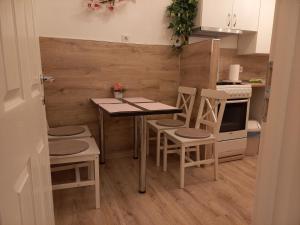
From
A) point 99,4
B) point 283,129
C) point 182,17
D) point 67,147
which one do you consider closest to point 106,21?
point 99,4

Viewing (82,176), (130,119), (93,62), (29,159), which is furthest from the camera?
(130,119)

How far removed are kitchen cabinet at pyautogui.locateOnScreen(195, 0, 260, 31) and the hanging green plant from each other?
3.5 inches

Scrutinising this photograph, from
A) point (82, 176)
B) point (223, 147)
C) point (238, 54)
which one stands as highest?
point (238, 54)

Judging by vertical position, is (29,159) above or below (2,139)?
below

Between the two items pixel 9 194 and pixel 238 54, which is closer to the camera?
pixel 9 194

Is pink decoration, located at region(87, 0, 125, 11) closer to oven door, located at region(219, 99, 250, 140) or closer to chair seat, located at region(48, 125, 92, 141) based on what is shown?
chair seat, located at region(48, 125, 92, 141)

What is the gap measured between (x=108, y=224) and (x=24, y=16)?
1.45m

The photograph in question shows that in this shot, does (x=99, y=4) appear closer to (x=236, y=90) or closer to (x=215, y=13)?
(x=215, y=13)

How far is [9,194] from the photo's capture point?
61 cm

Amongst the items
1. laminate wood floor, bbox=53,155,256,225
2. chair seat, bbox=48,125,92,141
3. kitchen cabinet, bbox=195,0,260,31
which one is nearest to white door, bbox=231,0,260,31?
kitchen cabinet, bbox=195,0,260,31

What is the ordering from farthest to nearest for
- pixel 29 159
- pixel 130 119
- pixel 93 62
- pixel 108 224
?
pixel 130 119, pixel 93 62, pixel 108 224, pixel 29 159

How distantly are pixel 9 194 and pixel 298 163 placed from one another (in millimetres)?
773

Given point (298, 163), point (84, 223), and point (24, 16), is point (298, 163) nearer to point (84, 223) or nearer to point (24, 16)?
point (24, 16)

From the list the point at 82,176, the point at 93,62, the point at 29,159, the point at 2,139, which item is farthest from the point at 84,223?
the point at 93,62
